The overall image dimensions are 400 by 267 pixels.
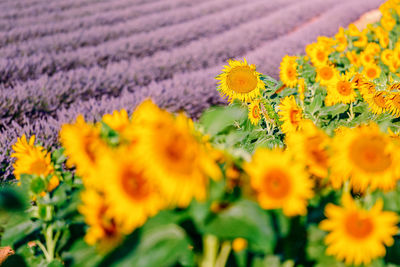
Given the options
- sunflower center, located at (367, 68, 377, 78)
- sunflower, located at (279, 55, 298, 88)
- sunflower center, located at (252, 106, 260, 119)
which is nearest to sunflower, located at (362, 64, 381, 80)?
sunflower center, located at (367, 68, 377, 78)

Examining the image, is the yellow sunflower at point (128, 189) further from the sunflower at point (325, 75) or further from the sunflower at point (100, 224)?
the sunflower at point (325, 75)

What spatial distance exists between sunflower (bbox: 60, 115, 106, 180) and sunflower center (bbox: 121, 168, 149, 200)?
100mm

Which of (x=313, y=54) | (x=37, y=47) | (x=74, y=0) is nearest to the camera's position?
(x=313, y=54)

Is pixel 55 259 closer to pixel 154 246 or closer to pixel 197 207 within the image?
pixel 154 246

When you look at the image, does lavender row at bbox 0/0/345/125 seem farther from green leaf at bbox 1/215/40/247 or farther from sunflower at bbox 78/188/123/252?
sunflower at bbox 78/188/123/252

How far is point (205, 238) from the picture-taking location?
0.76 m

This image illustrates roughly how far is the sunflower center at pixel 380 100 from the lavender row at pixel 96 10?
743 centimetres

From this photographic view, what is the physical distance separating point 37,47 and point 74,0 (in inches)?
222

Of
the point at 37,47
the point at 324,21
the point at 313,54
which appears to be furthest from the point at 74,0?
the point at 313,54

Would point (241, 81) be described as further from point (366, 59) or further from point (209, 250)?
point (366, 59)

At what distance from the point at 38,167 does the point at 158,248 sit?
47cm

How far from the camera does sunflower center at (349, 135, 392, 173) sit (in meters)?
0.76

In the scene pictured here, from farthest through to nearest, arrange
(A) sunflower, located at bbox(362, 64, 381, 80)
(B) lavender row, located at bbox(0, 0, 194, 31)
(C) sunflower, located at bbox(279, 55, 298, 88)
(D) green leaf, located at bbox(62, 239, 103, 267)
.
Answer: (B) lavender row, located at bbox(0, 0, 194, 31), (A) sunflower, located at bbox(362, 64, 381, 80), (C) sunflower, located at bbox(279, 55, 298, 88), (D) green leaf, located at bbox(62, 239, 103, 267)

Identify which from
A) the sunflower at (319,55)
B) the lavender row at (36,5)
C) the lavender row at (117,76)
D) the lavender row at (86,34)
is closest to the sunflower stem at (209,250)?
the sunflower at (319,55)
